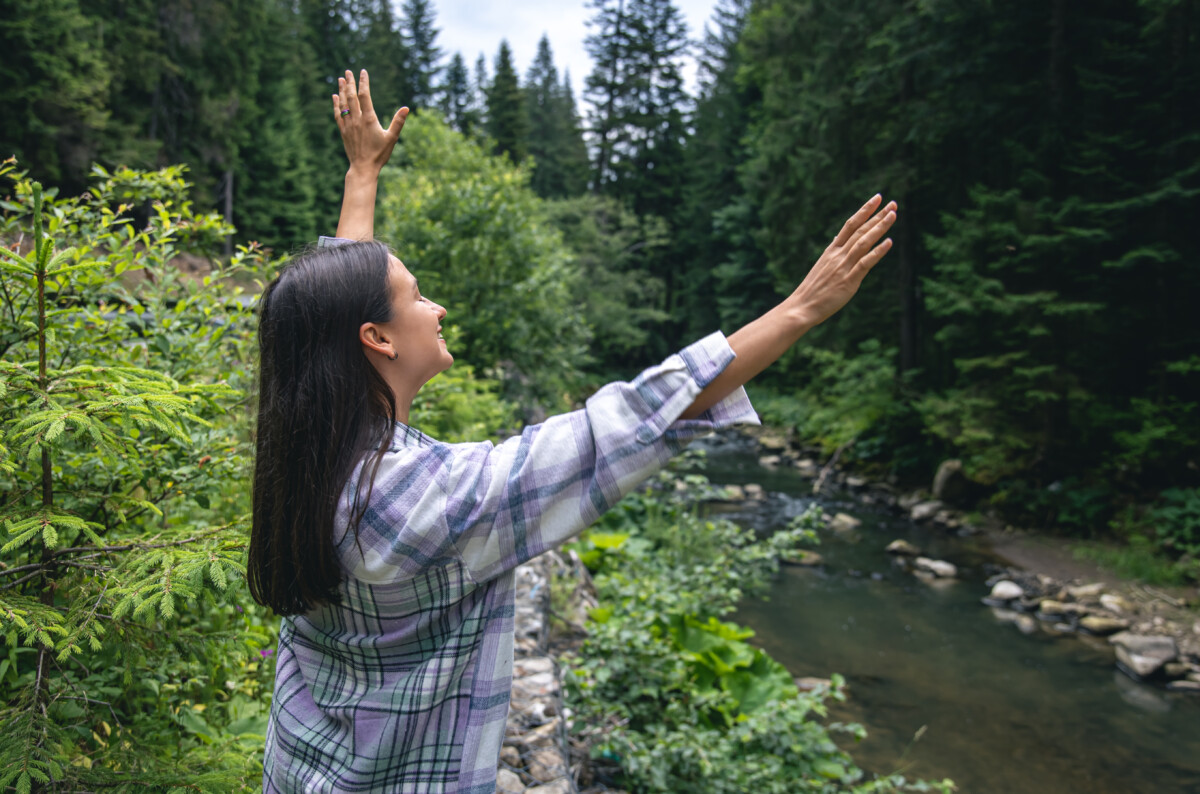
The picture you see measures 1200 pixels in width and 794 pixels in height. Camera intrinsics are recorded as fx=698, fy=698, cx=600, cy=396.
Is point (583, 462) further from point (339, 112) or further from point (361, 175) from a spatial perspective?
point (339, 112)

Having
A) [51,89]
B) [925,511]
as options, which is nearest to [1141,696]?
[925,511]

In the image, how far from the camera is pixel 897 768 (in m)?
5.03

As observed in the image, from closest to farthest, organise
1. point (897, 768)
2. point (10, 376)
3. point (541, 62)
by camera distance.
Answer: point (10, 376), point (897, 768), point (541, 62)

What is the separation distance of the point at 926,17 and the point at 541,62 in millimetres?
37650

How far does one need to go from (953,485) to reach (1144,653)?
5.27 meters

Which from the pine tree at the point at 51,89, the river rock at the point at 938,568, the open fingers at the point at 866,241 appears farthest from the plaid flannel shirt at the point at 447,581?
the pine tree at the point at 51,89

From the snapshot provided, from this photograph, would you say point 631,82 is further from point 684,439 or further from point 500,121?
point 684,439

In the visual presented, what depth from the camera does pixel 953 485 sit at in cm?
1195

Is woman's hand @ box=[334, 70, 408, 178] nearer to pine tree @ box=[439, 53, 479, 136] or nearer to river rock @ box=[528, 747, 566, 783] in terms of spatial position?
river rock @ box=[528, 747, 566, 783]

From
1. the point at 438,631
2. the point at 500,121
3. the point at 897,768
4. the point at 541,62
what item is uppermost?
the point at 541,62

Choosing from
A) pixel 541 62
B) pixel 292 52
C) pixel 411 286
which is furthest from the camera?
pixel 541 62

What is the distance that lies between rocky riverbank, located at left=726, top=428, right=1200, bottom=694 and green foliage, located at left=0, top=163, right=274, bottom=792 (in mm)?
5075

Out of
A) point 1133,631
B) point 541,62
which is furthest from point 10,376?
point 541,62

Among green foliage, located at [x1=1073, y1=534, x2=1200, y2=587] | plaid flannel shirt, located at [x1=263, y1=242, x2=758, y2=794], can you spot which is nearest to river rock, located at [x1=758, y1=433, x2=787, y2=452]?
green foliage, located at [x1=1073, y1=534, x2=1200, y2=587]
